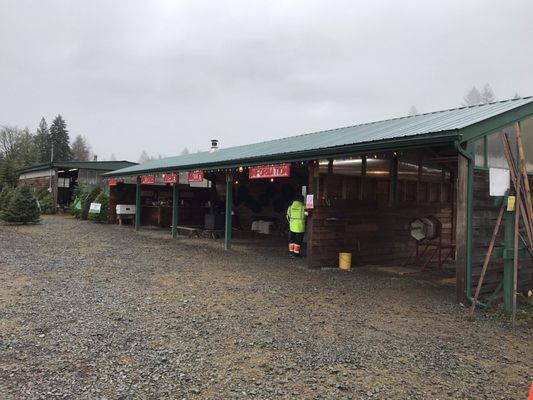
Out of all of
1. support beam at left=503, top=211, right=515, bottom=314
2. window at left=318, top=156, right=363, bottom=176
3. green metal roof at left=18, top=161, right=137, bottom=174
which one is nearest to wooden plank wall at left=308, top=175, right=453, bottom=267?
window at left=318, top=156, right=363, bottom=176

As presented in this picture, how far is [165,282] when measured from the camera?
23.8 feet

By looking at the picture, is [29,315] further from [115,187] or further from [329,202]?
[115,187]

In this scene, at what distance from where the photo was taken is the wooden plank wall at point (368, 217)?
9.20m

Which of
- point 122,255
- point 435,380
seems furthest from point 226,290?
point 122,255

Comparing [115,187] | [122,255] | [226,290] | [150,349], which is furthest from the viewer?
[115,187]

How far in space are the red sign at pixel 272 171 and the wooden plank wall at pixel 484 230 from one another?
4082 millimetres

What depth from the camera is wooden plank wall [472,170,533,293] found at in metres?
6.34

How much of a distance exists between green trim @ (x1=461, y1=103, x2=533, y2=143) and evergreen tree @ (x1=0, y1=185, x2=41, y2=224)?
17420mm

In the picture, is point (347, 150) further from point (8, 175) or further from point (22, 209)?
point (8, 175)

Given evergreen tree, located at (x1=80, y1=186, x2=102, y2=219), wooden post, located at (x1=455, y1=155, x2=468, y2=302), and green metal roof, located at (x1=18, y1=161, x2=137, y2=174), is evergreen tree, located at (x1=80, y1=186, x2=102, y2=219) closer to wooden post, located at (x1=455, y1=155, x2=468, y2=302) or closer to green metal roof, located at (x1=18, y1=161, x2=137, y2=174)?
green metal roof, located at (x1=18, y1=161, x2=137, y2=174)

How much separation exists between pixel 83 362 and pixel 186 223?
16.1 meters

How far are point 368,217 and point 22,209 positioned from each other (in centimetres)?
1471

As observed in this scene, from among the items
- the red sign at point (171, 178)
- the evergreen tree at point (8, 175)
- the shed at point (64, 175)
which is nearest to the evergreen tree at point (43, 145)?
the shed at point (64, 175)

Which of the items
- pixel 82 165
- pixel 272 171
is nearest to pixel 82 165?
pixel 82 165
